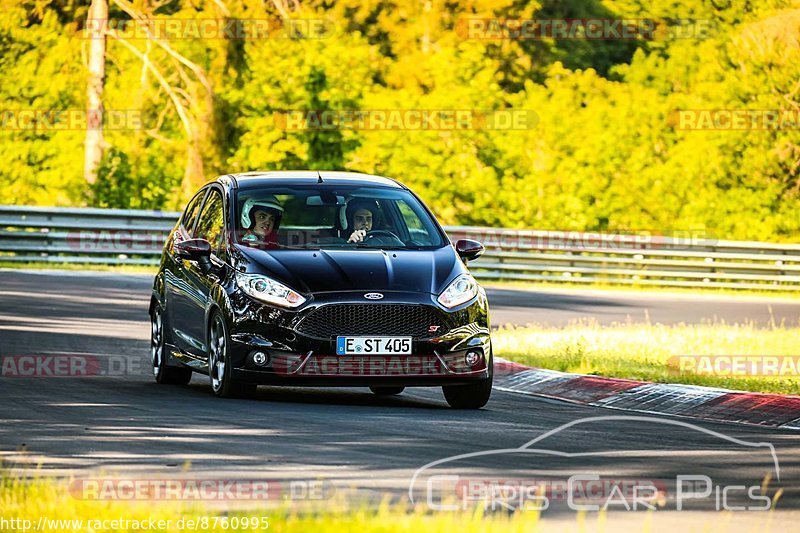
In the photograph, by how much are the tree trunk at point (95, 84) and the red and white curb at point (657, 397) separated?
26.8m

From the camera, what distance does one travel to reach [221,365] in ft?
43.3

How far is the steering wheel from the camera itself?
13773mm

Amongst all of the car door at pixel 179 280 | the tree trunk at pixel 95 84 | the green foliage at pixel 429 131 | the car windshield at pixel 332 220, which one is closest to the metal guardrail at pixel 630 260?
the green foliage at pixel 429 131

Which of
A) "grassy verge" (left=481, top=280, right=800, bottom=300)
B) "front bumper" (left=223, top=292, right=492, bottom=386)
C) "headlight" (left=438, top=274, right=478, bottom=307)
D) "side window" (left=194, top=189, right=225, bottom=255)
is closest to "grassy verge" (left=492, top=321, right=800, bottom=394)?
"headlight" (left=438, top=274, right=478, bottom=307)

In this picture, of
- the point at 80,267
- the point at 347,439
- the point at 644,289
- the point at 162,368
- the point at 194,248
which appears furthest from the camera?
the point at 644,289

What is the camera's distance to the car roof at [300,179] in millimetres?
14328

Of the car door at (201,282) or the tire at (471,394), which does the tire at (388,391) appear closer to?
the tire at (471,394)

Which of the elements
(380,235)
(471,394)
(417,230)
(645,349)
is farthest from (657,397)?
(645,349)

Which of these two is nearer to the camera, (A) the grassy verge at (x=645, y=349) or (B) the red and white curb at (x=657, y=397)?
(B) the red and white curb at (x=657, y=397)

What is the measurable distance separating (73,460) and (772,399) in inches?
233

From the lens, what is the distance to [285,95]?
43750 mm

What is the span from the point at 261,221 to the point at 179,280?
1.13 m

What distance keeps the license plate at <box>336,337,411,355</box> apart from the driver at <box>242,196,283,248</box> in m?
1.28

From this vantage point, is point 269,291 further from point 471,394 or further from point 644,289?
point 644,289
